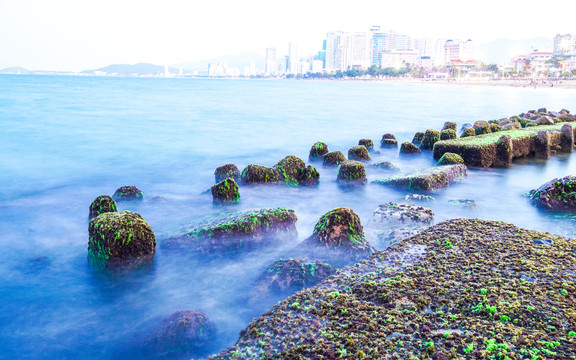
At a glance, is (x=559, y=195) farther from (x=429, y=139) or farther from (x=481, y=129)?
(x=481, y=129)

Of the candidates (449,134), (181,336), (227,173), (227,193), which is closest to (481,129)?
(449,134)

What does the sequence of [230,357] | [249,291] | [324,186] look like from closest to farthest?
[230,357] < [249,291] < [324,186]

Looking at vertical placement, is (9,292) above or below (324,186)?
below

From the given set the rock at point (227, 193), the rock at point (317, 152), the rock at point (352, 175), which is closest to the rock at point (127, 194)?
the rock at point (227, 193)

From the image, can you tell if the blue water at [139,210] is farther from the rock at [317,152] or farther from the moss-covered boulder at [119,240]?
the rock at [317,152]

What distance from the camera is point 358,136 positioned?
20281mm

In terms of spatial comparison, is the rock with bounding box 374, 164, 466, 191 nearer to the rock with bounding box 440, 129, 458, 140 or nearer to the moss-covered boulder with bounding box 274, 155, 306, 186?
the moss-covered boulder with bounding box 274, 155, 306, 186

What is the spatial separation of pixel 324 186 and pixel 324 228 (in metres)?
4.43

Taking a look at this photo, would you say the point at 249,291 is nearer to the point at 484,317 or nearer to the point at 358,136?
the point at 484,317

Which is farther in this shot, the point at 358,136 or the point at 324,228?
the point at 358,136

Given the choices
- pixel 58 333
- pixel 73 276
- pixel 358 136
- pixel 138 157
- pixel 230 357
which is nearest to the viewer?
pixel 230 357

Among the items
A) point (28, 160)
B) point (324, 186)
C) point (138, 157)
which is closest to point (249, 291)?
point (324, 186)

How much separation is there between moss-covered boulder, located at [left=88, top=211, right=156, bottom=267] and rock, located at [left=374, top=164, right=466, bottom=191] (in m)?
5.90

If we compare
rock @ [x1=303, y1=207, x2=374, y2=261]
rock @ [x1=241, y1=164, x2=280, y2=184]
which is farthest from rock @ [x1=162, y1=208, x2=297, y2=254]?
rock @ [x1=241, y1=164, x2=280, y2=184]
